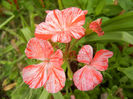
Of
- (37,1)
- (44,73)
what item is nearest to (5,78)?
(37,1)

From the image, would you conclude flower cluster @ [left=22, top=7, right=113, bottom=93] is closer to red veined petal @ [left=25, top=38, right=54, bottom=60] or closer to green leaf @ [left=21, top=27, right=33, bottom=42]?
red veined petal @ [left=25, top=38, right=54, bottom=60]

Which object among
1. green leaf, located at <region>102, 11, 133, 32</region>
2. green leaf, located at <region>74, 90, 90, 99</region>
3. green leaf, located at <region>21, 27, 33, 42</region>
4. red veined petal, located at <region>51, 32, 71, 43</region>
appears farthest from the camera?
green leaf, located at <region>21, 27, 33, 42</region>

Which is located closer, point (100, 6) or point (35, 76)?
point (35, 76)

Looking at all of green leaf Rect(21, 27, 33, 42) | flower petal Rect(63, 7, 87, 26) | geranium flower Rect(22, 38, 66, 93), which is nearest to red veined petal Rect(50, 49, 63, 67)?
geranium flower Rect(22, 38, 66, 93)

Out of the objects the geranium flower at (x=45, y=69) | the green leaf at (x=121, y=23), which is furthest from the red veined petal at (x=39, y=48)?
the green leaf at (x=121, y=23)

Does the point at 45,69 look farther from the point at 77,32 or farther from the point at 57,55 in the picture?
the point at 77,32

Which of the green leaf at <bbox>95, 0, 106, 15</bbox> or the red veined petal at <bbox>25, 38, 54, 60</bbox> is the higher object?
the green leaf at <bbox>95, 0, 106, 15</bbox>

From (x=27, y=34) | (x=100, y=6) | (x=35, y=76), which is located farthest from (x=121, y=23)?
(x=27, y=34)

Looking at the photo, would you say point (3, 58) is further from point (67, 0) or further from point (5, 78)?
point (67, 0)
